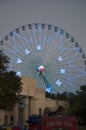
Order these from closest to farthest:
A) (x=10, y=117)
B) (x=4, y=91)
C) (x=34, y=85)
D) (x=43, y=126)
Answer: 1. (x=43, y=126)
2. (x=4, y=91)
3. (x=10, y=117)
4. (x=34, y=85)

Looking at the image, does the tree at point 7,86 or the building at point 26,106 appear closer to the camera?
the tree at point 7,86

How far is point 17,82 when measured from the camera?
78.8ft

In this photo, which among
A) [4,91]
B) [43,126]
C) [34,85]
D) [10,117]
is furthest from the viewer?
[34,85]

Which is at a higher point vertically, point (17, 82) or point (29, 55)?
point (29, 55)

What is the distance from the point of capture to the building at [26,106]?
41.8 meters

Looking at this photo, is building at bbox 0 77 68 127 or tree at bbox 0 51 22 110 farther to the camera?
building at bbox 0 77 68 127

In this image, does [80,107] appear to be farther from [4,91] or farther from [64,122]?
[64,122]

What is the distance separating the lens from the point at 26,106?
146ft

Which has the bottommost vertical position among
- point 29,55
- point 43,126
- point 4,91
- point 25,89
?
point 43,126

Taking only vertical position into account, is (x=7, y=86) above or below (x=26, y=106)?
below

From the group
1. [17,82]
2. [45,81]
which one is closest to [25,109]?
[45,81]

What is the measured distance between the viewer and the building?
1644 inches

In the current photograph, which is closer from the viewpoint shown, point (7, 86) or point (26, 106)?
point (7, 86)

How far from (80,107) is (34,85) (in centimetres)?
545
